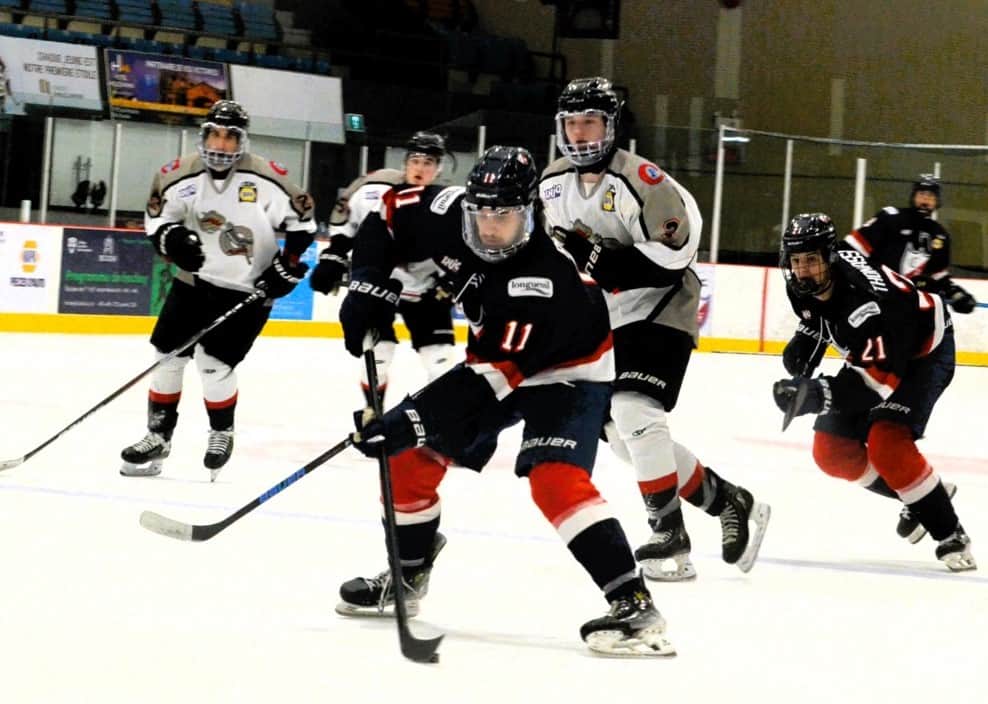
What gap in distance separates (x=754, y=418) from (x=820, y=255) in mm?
3960

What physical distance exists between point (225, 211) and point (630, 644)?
8.96ft

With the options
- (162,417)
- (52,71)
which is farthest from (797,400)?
(52,71)

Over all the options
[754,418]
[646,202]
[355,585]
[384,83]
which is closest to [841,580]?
[646,202]

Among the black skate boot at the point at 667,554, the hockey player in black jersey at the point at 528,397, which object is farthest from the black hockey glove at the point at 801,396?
the hockey player in black jersey at the point at 528,397

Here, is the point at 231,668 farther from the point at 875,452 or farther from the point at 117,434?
the point at 117,434

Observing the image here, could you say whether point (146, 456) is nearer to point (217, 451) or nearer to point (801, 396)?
point (217, 451)

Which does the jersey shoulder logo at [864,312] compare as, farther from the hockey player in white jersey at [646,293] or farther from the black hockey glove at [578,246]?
the black hockey glove at [578,246]

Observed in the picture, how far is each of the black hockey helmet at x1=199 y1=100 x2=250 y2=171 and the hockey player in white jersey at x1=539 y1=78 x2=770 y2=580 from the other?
1.52 m

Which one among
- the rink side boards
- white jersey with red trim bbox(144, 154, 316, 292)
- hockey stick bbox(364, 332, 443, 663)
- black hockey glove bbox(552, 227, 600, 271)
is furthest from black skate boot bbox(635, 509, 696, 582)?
the rink side boards

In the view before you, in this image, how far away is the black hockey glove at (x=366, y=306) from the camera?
10.1 ft

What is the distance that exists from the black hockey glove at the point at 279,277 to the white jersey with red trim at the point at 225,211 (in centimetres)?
10

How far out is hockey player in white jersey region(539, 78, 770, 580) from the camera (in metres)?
3.62

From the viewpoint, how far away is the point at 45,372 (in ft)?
25.3

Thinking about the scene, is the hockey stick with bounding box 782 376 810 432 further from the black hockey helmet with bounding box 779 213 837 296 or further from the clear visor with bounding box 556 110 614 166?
the clear visor with bounding box 556 110 614 166
